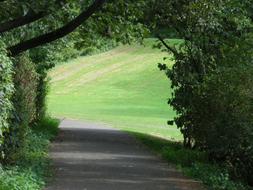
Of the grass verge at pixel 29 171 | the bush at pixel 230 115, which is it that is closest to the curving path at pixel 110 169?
the grass verge at pixel 29 171

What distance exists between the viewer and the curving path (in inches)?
517

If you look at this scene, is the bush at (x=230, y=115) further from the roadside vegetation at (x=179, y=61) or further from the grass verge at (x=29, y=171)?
the grass verge at (x=29, y=171)

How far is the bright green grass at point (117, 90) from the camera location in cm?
4653

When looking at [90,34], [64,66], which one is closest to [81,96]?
[64,66]

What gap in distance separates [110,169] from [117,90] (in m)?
57.8

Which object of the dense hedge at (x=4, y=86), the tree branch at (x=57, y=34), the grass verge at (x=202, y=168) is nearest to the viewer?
the dense hedge at (x=4, y=86)

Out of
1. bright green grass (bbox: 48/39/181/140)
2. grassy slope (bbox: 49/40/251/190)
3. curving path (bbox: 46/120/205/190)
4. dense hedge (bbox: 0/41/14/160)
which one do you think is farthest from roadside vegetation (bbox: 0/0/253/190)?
bright green grass (bbox: 48/39/181/140)

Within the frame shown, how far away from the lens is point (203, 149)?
1934cm

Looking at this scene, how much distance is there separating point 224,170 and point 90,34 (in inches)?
246

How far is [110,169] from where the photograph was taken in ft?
51.2

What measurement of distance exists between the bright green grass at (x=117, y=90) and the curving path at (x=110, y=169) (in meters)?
12.3

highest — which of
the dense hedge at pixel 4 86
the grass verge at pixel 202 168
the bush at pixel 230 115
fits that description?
the dense hedge at pixel 4 86

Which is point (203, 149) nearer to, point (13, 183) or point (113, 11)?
point (113, 11)

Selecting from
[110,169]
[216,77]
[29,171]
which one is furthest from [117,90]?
[29,171]
